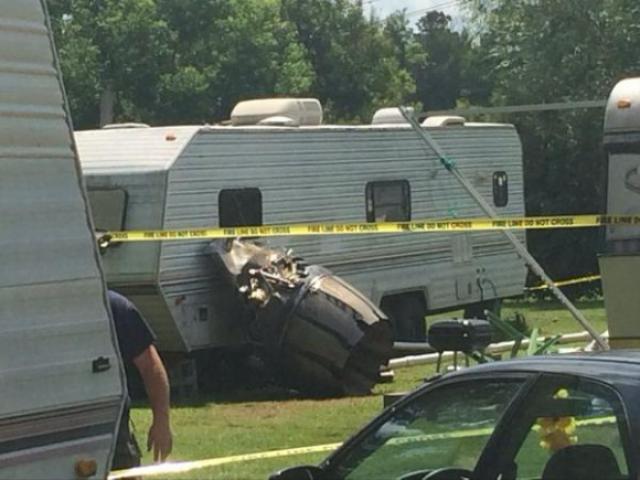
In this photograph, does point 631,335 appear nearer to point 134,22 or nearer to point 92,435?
point 92,435

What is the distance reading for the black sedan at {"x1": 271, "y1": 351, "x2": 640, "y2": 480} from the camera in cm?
495

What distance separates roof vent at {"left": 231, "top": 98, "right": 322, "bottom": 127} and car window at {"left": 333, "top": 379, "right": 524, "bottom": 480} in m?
11.5

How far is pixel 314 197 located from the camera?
1680cm

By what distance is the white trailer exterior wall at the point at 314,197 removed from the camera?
14992 mm

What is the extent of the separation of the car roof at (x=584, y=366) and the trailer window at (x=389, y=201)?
1202cm

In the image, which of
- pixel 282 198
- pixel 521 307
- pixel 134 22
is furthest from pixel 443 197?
pixel 134 22

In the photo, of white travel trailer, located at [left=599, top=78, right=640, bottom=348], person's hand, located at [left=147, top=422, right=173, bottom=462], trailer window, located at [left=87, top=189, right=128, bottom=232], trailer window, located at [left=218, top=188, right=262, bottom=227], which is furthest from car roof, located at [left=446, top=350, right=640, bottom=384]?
trailer window, located at [left=218, top=188, right=262, bottom=227]

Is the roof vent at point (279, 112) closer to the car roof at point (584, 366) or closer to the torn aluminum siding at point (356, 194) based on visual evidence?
the torn aluminum siding at point (356, 194)

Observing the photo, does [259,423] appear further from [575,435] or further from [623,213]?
[575,435]

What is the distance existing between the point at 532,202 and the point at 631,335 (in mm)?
17050

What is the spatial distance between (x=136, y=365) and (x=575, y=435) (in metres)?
2.57

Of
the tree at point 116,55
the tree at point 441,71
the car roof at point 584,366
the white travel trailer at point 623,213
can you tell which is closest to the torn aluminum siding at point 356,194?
the white travel trailer at point 623,213

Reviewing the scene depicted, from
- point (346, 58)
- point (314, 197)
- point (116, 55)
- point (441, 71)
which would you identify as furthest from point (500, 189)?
point (441, 71)

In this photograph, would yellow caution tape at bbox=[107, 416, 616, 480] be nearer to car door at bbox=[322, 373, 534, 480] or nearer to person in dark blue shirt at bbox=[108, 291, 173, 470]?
car door at bbox=[322, 373, 534, 480]
